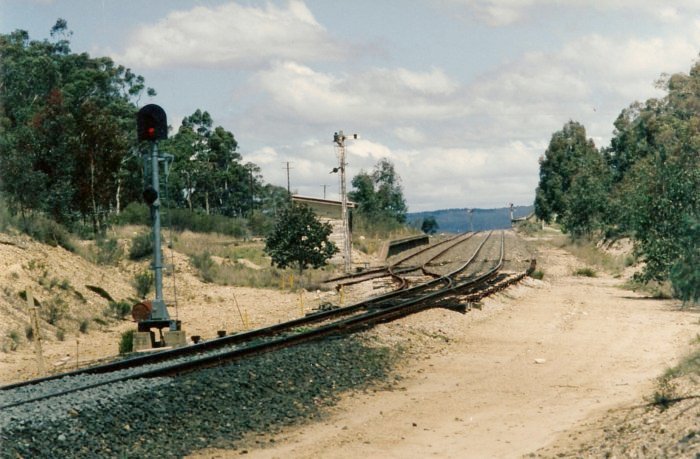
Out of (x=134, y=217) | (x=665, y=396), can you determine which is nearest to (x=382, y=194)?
(x=134, y=217)

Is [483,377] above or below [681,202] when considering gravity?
below

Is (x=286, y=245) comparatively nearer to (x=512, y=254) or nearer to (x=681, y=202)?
(x=681, y=202)

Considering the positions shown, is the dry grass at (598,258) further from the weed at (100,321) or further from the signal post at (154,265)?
the signal post at (154,265)

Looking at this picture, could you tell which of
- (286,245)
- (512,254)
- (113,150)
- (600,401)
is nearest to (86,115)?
(113,150)

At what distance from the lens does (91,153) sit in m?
51.7

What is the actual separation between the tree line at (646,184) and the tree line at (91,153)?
1351 centimetres

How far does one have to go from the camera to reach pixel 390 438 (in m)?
10.8

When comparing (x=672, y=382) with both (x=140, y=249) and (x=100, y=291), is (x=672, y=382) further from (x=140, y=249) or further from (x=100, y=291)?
(x=140, y=249)

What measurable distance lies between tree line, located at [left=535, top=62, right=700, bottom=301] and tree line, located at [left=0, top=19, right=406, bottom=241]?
13.5 meters

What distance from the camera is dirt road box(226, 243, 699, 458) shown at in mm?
10477

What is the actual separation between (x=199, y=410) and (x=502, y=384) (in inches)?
198

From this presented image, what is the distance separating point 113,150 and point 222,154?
51600 millimetres

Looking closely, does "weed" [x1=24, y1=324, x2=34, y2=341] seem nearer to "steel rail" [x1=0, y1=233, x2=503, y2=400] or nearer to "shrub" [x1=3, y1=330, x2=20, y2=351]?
"shrub" [x1=3, y1=330, x2=20, y2=351]

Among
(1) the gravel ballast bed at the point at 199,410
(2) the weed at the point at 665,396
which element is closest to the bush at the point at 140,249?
(1) the gravel ballast bed at the point at 199,410
